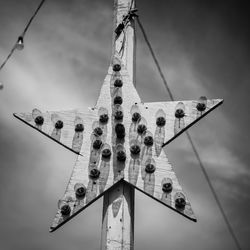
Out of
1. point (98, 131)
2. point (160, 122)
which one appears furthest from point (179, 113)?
point (98, 131)

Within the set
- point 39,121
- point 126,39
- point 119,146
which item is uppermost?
point 126,39

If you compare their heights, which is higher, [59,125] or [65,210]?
[59,125]

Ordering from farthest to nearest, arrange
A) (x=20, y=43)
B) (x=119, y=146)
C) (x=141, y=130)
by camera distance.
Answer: (x=20, y=43), (x=141, y=130), (x=119, y=146)

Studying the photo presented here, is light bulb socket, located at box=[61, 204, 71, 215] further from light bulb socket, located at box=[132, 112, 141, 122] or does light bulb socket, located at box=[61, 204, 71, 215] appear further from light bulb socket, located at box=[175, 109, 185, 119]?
light bulb socket, located at box=[175, 109, 185, 119]

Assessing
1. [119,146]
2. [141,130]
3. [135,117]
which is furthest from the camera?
[135,117]

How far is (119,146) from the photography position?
423 centimetres

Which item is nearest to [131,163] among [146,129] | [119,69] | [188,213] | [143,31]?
[146,129]

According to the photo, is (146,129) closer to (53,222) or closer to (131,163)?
(131,163)

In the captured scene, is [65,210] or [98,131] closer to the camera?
[65,210]

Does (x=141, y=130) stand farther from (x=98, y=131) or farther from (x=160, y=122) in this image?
(x=98, y=131)

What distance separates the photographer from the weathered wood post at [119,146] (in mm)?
3889

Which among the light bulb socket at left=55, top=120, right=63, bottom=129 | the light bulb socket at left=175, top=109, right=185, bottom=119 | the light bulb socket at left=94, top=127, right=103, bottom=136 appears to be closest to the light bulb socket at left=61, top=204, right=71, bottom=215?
the light bulb socket at left=94, top=127, right=103, bottom=136

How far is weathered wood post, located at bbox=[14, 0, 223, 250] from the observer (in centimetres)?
389

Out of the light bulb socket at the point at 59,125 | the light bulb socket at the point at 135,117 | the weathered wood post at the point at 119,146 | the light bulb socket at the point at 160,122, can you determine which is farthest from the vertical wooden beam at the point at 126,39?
the light bulb socket at the point at 59,125
